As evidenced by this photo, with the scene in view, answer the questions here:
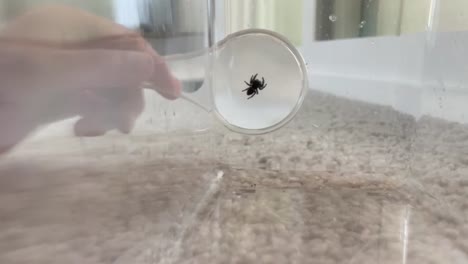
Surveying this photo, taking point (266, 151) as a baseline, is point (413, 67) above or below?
above

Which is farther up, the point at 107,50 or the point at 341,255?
the point at 107,50

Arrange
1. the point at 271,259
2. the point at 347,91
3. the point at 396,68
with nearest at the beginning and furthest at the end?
the point at 271,259 → the point at 396,68 → the point at 347,91

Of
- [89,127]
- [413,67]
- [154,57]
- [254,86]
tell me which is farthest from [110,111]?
[413,67]

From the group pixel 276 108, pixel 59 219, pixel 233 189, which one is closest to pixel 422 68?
pixel 276 108

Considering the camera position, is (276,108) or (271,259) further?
(276,108)

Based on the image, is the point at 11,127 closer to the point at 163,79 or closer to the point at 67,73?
the point at 67,73

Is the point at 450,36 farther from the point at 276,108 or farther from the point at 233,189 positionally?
the point at 233,189

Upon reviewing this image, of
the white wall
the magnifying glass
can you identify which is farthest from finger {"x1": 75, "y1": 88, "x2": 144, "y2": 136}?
the white wall
